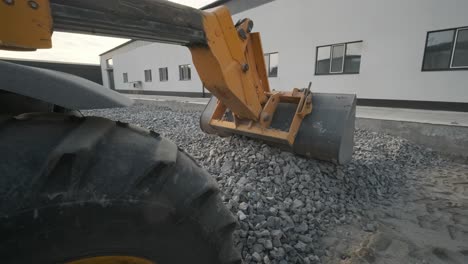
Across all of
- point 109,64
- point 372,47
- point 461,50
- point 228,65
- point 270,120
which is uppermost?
point 109,64

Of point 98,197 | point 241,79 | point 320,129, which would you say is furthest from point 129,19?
point 320,129

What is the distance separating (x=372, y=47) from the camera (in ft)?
23.8

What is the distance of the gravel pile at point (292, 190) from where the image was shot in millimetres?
1871

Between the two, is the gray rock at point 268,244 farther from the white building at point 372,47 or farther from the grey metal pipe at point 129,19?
the white building at point 372,47

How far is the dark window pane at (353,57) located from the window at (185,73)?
9544 mm

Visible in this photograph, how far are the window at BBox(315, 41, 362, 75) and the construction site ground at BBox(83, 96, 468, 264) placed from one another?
4.79 m

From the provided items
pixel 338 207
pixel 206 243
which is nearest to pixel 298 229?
pixel 338 207

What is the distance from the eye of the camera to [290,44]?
9.39m

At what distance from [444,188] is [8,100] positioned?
4.28m

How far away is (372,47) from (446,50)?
1742 mm

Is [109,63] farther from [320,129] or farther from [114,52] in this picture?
[320,129]

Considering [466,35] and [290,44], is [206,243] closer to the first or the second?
[466,35]

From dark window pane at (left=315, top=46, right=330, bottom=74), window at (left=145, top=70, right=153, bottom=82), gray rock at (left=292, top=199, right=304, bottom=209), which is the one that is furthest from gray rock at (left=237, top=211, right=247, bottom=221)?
window at (left=145, top=70, right=153, bottom=82)

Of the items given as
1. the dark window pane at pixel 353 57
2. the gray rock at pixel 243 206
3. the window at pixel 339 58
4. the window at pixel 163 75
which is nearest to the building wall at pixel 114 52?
the window at pixel 163 75
